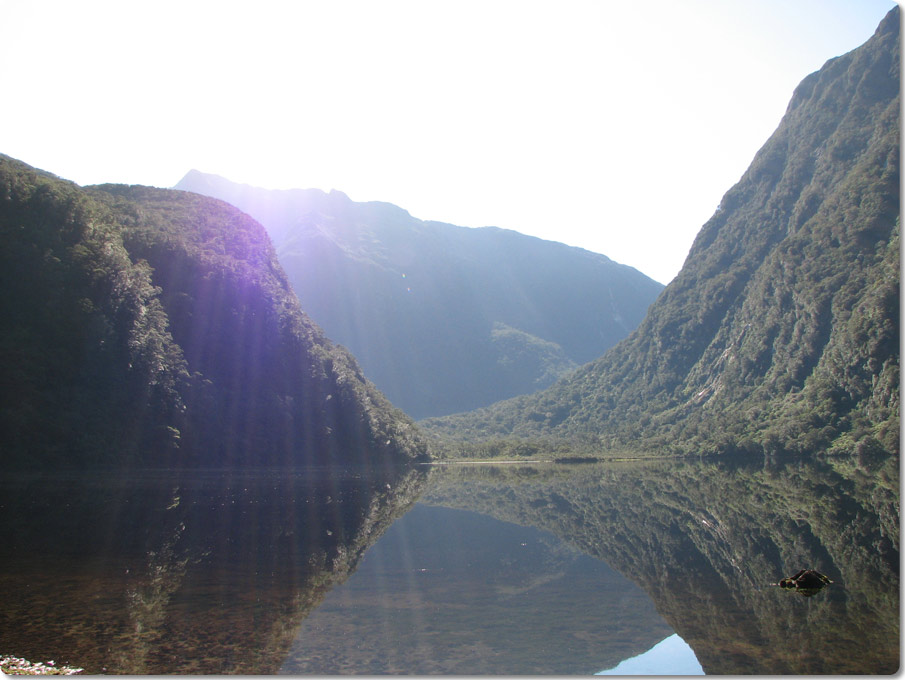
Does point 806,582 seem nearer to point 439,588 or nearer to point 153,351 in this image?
point 439,588

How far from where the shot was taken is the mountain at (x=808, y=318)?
104 metres

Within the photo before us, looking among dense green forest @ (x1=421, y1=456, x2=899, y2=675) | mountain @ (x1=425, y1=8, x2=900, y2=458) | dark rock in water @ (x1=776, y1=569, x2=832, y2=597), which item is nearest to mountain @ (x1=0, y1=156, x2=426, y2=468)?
dense green forest @ (x1=421, y1=456, x2=899, y2=675)

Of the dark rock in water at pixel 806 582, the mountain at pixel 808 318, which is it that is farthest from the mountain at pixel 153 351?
the mountain at pixel 808 318

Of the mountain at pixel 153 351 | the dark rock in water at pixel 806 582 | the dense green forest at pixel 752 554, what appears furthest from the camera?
the mountain at pixel 153 351

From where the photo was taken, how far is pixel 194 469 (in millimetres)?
80125

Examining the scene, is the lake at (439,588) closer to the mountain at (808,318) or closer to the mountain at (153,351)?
the mountain at (153,351)

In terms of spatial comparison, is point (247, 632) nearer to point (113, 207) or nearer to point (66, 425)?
point (66, 425)

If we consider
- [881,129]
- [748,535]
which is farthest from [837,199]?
[748,535]

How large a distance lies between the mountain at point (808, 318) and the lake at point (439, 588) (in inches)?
2668

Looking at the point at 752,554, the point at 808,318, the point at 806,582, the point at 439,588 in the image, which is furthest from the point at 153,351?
the point at 808,318

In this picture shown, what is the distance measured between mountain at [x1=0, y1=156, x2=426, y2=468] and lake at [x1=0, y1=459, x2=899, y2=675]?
87.5ft

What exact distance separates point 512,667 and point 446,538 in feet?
67.5

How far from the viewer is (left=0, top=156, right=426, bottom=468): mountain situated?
6925cm

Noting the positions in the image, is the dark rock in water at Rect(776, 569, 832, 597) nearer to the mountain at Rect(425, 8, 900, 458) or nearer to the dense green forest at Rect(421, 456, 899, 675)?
the dense green forest at Rect(421, 456, 899, 675)
